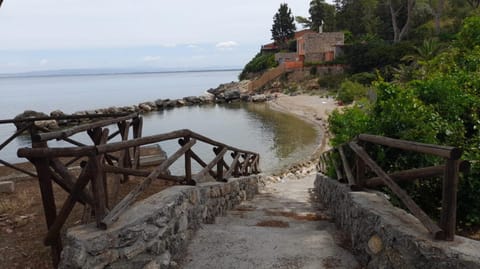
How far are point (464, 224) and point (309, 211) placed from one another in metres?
3.04

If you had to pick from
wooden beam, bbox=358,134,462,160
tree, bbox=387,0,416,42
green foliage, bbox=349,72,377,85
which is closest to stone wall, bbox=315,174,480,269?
wooden beam, bbox=358,134,462,160

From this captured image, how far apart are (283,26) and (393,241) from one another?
6890 cm

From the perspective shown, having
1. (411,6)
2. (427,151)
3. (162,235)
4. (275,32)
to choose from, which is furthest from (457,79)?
(275,32)

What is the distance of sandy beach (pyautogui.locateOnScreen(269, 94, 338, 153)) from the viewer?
28991mm

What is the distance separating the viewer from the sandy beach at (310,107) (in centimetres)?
2899

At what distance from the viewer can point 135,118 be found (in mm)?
6070

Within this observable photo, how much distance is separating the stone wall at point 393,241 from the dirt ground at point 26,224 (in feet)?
10.2

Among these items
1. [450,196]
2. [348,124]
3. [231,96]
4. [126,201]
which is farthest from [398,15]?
[126,201]

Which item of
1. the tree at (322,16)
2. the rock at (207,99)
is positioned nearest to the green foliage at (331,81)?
the rock at (207,99)

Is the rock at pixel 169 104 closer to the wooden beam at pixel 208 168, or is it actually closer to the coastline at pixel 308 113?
the coastline at pixel 308 113

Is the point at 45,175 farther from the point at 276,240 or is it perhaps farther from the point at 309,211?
the point at 309,211

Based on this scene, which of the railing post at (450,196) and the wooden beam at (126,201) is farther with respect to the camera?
the wooden beam at (126,201)

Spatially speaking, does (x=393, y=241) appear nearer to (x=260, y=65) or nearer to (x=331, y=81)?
(x=331, y=81)

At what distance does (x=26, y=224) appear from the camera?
185 inches
